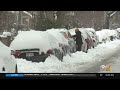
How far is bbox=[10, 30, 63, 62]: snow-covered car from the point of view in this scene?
5582 millimetres

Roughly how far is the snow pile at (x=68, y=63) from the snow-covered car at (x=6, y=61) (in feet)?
0.46

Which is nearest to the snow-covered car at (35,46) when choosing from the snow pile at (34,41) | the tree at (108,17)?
the snow pile at (34,41)

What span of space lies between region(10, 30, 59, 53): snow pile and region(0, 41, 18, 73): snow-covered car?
17cm

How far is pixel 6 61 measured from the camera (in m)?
5.43

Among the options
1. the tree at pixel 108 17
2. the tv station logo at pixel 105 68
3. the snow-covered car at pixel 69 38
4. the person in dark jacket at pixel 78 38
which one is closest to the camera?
the tv station logo at pixel 105 68

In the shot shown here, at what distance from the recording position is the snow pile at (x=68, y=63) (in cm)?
548

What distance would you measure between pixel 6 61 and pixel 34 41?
28.8 inches

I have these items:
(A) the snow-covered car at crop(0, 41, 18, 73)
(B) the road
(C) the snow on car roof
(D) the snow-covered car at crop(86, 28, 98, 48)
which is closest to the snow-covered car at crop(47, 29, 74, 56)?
(C) the snow on car roof

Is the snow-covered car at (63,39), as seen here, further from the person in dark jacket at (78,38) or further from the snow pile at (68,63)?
the snow pile at (68,63)

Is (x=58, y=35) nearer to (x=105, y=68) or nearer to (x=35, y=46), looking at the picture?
(x=35, y=46)

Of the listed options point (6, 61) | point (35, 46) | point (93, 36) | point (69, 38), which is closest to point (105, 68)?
point (93, 36)

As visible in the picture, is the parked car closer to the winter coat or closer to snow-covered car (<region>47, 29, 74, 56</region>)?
snow-covered car (<region>47, 29, 74, 56</region>)
